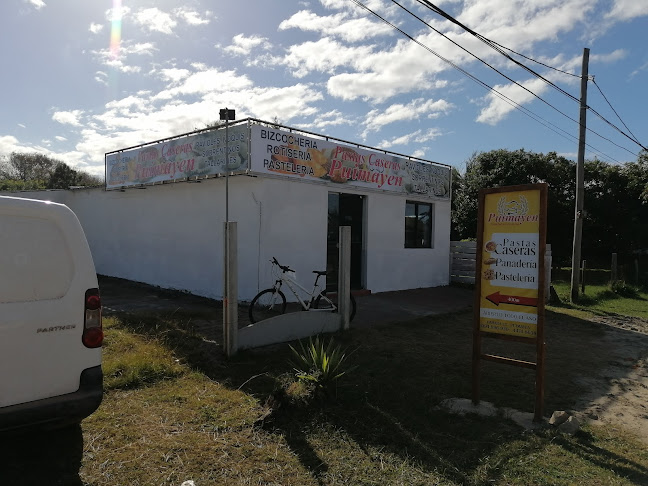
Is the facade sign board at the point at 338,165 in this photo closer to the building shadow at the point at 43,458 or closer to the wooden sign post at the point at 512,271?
the wooden sign post at the point at 512,271

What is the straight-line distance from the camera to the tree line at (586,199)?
2180 centimetres

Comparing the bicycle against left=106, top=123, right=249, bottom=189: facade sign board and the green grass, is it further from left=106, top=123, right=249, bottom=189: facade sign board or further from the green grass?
the green grass

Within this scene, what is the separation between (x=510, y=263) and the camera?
4.46 metres

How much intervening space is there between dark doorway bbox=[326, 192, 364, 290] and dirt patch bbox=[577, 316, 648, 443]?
17.8 ft

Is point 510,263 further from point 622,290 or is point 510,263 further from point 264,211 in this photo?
point 622,290

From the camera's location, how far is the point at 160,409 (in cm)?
420

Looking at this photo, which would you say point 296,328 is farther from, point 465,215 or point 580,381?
point 465,215

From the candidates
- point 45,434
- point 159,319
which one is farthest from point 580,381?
point 159,319

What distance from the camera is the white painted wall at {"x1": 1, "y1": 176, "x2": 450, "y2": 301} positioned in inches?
366

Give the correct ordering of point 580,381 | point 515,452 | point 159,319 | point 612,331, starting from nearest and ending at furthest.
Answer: point 515,452 < point 580,381 < point 159,319 < point 612,331

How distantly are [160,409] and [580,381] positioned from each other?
4.86m

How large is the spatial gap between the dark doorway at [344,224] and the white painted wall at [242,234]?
0.66 feet

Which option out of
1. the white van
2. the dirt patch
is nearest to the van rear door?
the white van

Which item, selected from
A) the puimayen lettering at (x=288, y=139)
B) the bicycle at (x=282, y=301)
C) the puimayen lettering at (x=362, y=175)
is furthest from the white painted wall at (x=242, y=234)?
the bicycle at (x=282, y=301)
